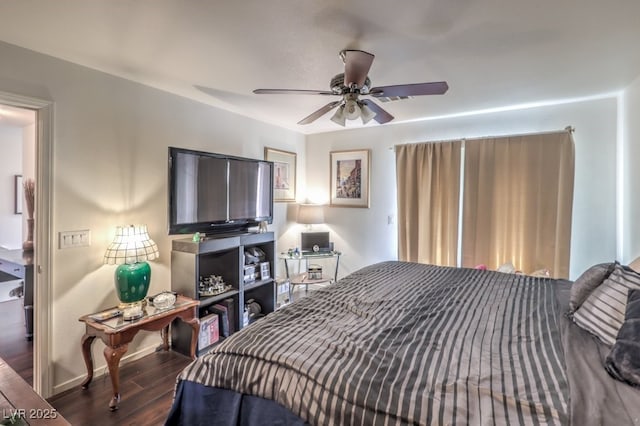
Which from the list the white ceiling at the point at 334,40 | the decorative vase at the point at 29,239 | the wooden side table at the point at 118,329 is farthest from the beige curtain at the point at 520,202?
the decorative vase at the point at 29,239

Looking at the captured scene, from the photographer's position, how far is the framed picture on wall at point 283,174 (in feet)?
13.5

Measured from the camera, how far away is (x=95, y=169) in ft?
7.73

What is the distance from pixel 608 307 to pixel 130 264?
293 centimetres

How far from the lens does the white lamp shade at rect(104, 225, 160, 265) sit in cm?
226

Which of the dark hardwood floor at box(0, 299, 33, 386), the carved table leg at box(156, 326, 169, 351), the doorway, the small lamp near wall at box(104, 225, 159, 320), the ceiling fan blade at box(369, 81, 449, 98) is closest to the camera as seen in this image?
the ceiling fan blade at box(369, 81, 449, 98)

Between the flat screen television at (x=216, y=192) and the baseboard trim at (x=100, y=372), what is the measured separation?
3.61 ft

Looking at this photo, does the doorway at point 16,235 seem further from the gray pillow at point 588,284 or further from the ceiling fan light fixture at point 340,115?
the gray pillow at point 588,284

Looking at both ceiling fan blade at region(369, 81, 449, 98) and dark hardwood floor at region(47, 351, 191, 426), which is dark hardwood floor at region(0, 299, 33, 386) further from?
ceiling fan blade at region(369, 81, 449, 98)

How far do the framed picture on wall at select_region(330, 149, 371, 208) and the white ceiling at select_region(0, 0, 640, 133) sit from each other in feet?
5.52

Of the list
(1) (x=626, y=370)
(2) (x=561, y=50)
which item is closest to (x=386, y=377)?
(1) (x=626, y=370)

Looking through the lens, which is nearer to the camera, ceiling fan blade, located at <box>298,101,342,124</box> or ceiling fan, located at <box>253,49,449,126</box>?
ceiling fan, located at <box>253,49,449,126</box>

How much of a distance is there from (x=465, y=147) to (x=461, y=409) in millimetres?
3266

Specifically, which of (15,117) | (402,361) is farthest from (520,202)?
(15,117)

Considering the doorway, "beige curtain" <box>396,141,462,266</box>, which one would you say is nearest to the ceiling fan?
"beige curtain" <box>396,141,462,266</box>
